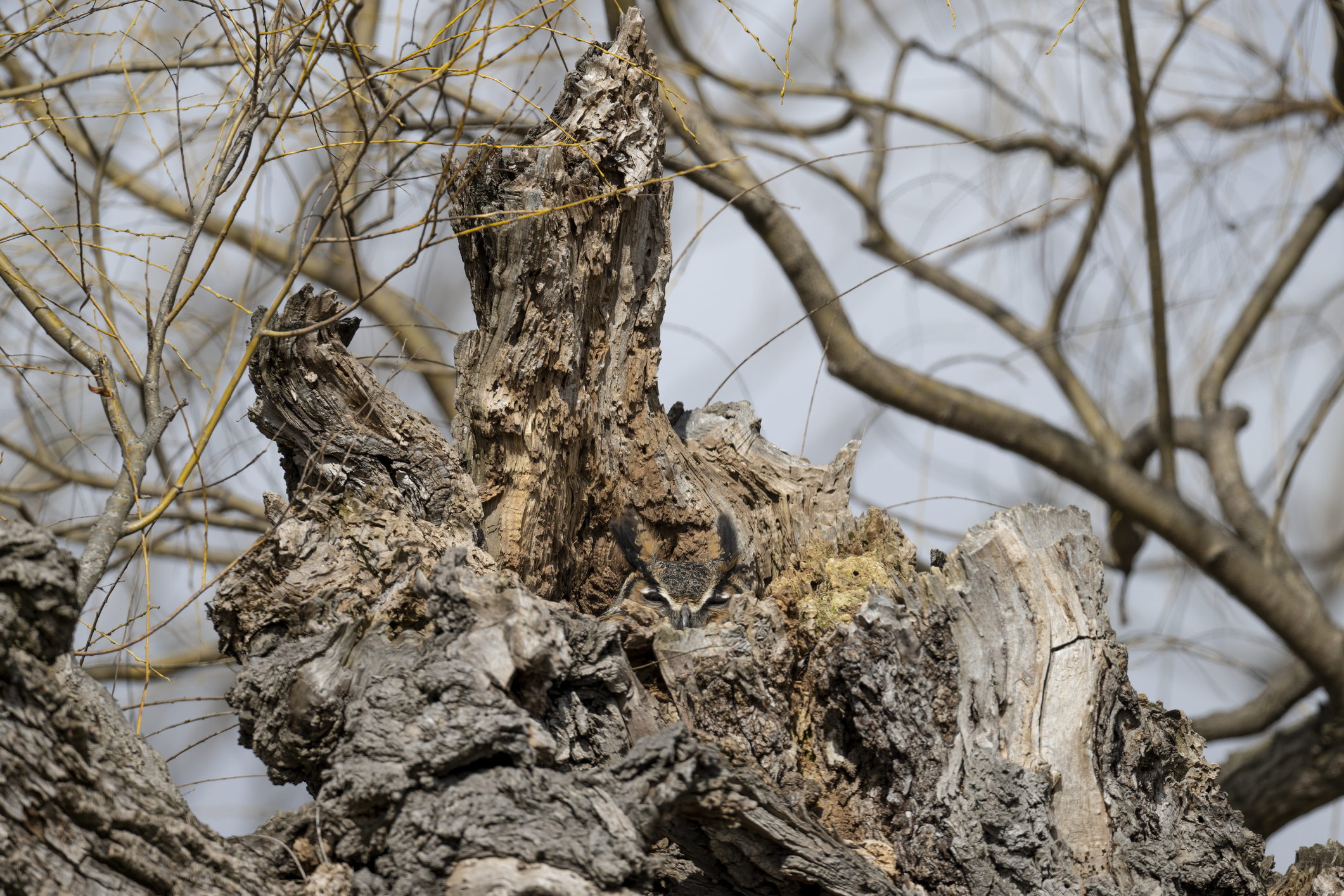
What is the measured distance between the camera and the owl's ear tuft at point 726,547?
7.77 ft

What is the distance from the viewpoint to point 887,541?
85.3 inches

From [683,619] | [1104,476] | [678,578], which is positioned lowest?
[683,619]

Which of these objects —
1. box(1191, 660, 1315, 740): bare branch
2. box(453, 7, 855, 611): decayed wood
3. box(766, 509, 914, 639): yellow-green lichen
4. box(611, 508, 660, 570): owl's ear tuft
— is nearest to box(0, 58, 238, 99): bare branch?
box(453, 7, 855, 611): decayed wood

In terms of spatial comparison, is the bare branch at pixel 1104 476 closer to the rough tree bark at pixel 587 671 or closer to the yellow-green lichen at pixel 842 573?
the rough tree bark at pixel 587 671

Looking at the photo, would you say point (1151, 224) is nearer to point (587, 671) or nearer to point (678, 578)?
point (678, 578)

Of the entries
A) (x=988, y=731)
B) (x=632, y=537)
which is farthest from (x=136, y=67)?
(x=988, y=731)

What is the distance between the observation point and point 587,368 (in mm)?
2357

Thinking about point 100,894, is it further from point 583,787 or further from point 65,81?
point 65,81

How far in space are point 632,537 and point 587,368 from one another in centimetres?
43

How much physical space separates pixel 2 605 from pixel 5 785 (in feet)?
0.70

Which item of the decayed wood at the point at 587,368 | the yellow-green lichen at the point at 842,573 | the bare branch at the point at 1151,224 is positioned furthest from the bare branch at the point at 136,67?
the bare branch at the point at 1151,224

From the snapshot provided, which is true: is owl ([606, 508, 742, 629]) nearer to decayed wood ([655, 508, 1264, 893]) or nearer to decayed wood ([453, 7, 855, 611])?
decayed wood ([453, 7, 855, 611])

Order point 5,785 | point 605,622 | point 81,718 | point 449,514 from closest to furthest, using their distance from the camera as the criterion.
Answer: point 5,785 < point 81,718 < point 605,622 < point 449,514

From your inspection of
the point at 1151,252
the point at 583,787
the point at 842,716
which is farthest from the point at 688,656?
the point at 1151,252
